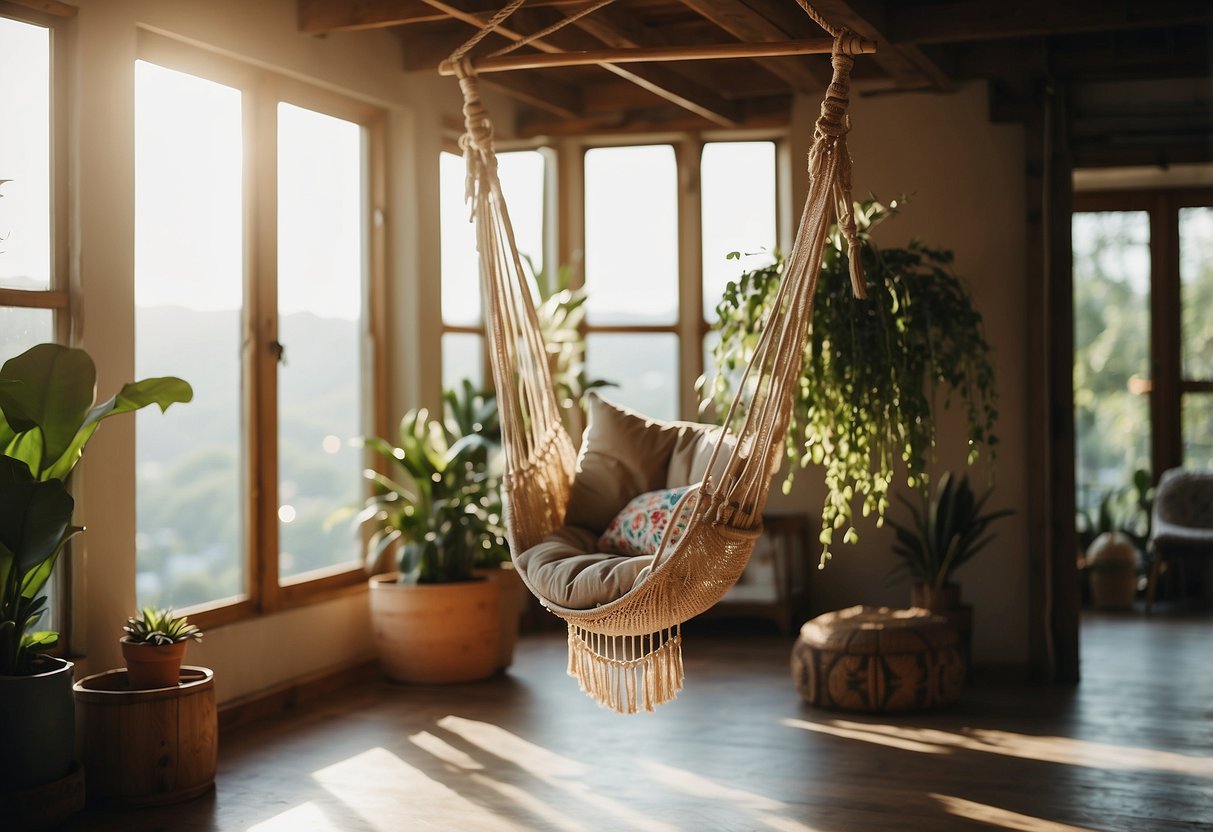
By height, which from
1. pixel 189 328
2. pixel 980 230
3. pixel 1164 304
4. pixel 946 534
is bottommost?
pixel 946 534

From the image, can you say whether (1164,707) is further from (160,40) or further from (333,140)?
(160,40)

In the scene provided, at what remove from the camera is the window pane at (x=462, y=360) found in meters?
5.55

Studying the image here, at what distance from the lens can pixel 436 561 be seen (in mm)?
4727

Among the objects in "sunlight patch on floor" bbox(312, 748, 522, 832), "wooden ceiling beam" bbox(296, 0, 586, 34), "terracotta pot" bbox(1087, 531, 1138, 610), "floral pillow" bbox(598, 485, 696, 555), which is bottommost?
"sunlight patch on floor" bbox(312, 748, 522, 832)

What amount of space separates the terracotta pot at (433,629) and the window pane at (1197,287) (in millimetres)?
4194

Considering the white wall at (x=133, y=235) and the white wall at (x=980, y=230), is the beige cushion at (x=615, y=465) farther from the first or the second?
the white wall at (x=980, y=230)

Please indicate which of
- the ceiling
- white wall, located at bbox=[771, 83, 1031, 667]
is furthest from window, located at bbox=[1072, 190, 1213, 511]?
white wall, located at bbox=[771, 83, 1031, 667]

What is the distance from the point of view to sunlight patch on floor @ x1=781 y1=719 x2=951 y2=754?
3811 millimetres

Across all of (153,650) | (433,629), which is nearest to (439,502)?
(433,629)

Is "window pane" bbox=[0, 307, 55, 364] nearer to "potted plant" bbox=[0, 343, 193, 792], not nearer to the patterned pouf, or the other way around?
"potted plant" bbox=[0, 343, 193, 792]

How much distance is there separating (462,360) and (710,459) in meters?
2.59

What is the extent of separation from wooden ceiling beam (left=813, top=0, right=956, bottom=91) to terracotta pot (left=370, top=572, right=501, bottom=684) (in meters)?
2.28

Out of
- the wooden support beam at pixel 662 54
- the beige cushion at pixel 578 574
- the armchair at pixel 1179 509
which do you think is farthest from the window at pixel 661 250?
the wooden support beam at pixel 662 54

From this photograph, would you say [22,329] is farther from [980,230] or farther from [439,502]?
[980,230]
